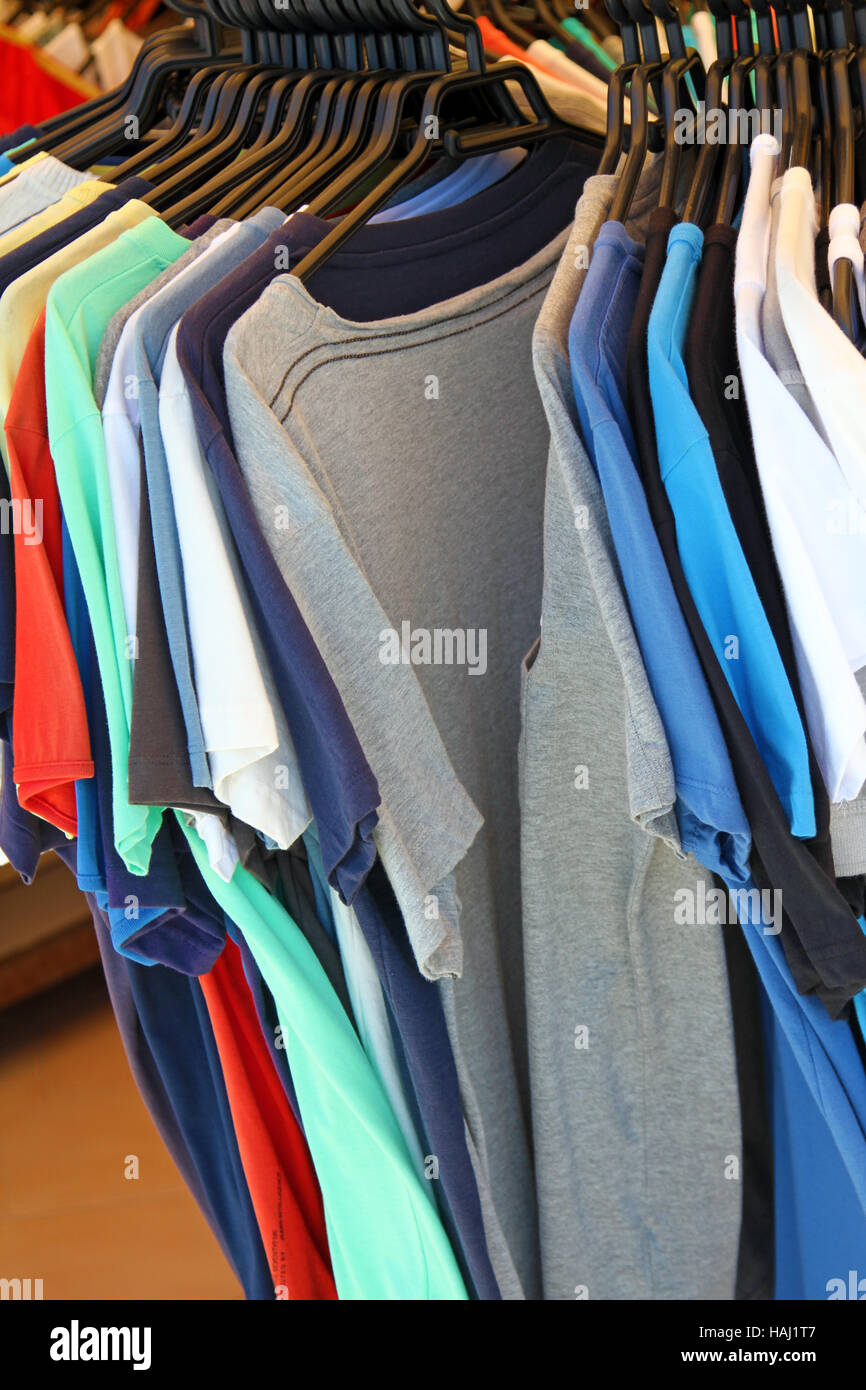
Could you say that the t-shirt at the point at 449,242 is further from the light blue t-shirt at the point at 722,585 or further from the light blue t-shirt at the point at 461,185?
the light blue t-shirt at the point at 722,585

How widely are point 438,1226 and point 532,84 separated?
1.18 m

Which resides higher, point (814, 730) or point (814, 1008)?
point (814, 730)

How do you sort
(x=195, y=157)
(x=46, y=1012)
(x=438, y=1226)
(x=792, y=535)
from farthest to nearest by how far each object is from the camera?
(x=46, y=1012), (x=195, y=157), (x=438, y=1226), (x=792, y=535)

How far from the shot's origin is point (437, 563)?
3.99ft

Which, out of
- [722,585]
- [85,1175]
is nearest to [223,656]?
[722,585]

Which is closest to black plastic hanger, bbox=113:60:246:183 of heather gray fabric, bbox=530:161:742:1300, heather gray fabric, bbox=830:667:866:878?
heather gray fabric, bbox=530:161:742:1300

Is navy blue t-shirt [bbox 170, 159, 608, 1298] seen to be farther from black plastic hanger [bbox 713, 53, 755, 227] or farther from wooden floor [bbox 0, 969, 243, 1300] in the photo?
wooden floor [bbox 0, 969, 243, 1300]

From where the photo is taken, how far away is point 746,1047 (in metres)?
1.36

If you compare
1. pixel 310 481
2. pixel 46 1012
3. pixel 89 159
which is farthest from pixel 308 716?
pixel 46 1012

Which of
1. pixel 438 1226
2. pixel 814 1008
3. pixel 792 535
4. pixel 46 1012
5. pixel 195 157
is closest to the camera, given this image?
pixel 792 535

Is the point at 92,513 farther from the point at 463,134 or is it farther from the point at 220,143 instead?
the point at 463,134
